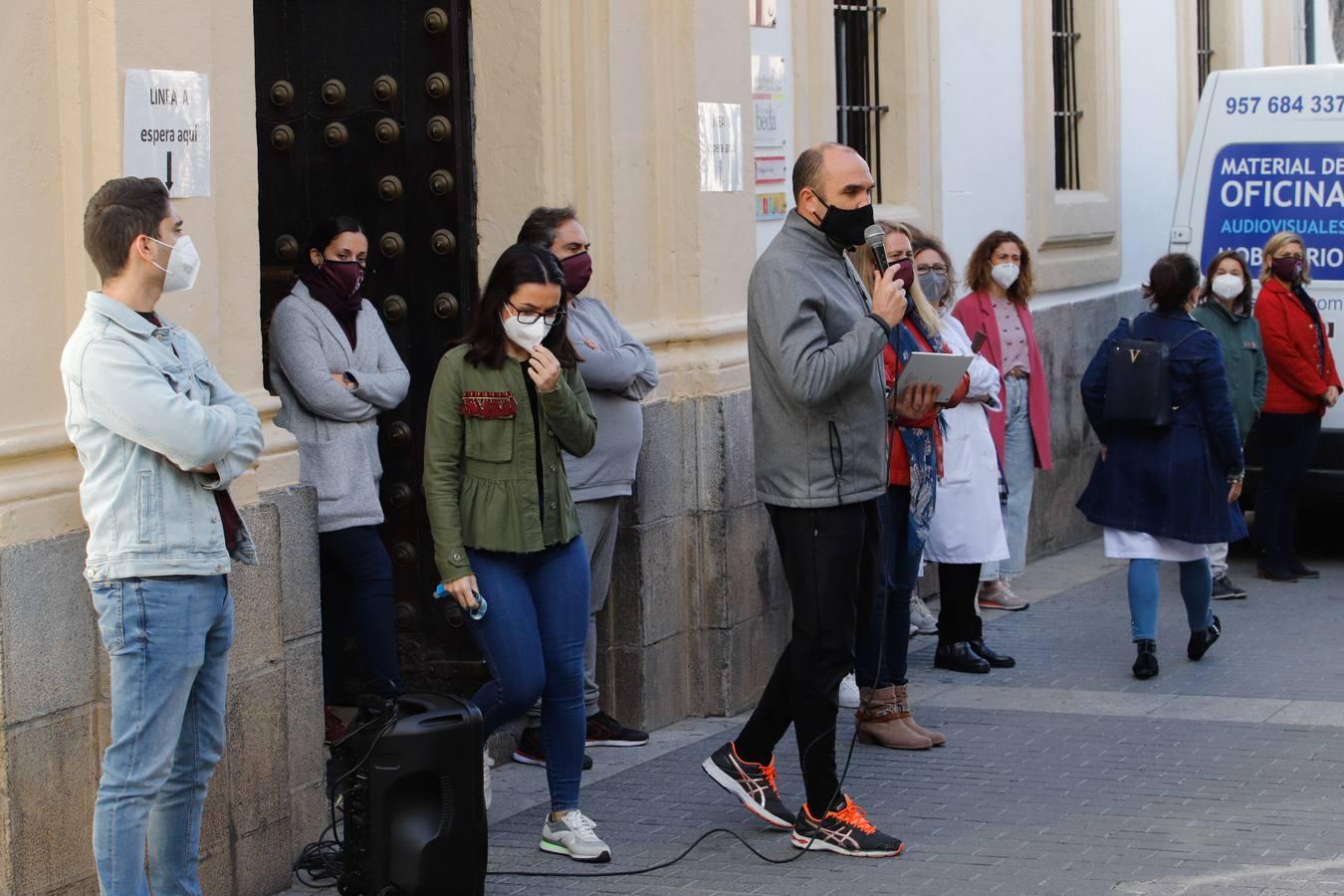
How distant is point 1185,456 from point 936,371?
2.32m

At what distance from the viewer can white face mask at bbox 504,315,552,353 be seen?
227 inches

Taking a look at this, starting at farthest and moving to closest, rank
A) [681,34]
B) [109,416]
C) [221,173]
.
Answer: [681,34], [221,173], [109,416]

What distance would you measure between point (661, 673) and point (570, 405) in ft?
7.57

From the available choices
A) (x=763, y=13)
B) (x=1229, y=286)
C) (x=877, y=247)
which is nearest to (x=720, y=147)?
(x=763, y=13)

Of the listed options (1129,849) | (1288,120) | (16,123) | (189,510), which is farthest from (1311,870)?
(1288,120)

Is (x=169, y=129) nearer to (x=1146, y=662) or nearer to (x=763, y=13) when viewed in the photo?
(x=763, y=13)

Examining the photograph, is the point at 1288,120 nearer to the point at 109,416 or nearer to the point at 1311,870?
the point at 1311,870

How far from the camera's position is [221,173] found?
5711mm

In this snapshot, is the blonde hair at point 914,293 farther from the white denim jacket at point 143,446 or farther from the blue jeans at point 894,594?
the white denim jacket at point 143,446

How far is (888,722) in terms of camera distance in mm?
7398

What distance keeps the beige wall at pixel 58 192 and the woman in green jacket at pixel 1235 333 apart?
6.28 metres

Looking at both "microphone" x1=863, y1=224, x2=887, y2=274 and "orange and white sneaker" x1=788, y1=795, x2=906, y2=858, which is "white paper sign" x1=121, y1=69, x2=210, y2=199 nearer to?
"microphone" x1=863, y1=224, x2=887, y2=274

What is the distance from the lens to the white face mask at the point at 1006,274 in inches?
384

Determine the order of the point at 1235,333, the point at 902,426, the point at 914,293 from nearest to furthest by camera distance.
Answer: the point at 902,426 < the point at 914,293 < the point at 1235,333
